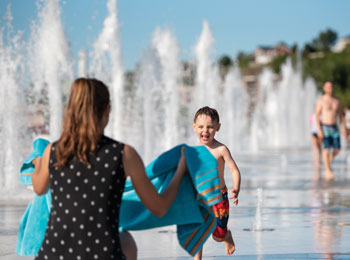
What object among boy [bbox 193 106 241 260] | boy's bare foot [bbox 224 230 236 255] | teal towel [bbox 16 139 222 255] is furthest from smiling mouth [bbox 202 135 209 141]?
teal towel [bbox 16 139 222 255]

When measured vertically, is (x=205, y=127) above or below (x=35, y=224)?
above

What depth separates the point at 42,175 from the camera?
3.26m

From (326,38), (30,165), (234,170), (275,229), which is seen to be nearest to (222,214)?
(234,170)

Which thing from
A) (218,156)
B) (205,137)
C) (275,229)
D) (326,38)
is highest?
(326,38)

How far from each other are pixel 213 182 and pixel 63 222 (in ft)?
2.38

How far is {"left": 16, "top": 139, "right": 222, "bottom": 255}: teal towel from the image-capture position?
11.2ft

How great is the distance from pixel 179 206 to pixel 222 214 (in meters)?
1.08

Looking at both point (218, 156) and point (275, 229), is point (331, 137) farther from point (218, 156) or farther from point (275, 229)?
point (218, 156)

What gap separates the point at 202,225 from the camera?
3.50 m

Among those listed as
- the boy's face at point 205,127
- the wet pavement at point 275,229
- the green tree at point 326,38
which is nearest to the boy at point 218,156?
the boy's face at point 205,127

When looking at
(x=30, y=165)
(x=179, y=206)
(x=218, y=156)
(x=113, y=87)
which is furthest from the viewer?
(x=113, y=87)

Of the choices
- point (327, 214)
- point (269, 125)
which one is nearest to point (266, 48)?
point (269, 125)

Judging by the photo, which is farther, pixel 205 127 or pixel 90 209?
pixel 205 127

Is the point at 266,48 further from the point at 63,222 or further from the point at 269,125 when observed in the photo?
the point at 63,222
